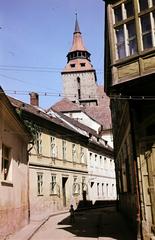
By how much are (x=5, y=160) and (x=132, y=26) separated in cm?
716

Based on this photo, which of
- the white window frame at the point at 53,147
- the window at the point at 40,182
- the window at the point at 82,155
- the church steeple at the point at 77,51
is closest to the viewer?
the window at the point at 40,182

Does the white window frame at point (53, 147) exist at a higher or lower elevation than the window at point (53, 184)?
higher

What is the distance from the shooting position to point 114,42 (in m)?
12.8

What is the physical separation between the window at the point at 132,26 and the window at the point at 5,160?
579 centimetres

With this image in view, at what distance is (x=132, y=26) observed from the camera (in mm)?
12352

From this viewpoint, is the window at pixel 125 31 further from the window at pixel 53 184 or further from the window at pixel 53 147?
the window at pixel 53 184

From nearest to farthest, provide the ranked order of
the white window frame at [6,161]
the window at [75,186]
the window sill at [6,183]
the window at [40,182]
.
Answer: the window sill at [6,183], the white window frame at [6,161], the window at [40,182], the window at [75,186]

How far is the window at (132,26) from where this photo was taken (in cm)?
1175

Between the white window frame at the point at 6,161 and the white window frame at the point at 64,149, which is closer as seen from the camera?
the white window frame at the point at 6,161

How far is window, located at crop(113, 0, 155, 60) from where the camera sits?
11.8 meters

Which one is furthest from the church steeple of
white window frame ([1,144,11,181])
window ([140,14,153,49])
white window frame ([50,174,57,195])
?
window ([140,14,153,49])

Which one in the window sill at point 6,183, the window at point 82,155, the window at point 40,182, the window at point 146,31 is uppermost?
the window at point 146,31

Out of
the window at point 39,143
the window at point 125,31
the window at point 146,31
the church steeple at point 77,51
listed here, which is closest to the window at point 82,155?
the window at point 39,143

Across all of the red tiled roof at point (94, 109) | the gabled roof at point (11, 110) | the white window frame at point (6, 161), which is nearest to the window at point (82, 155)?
the gabled roof at point (11, 110)
